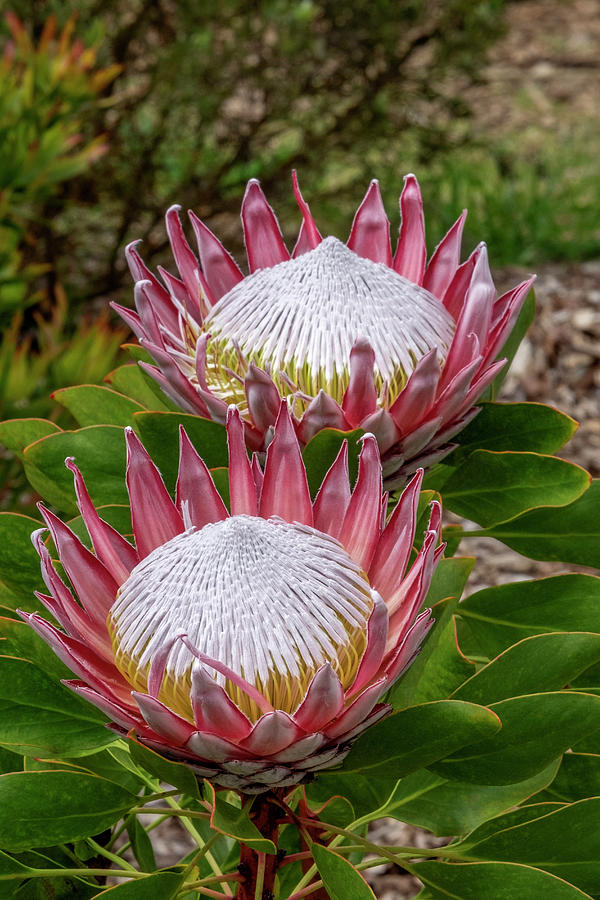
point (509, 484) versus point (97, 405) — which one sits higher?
point (97, 405)

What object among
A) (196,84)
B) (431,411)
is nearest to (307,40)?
(196,84)

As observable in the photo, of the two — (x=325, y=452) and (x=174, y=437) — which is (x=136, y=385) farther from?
(x=325, y=452)

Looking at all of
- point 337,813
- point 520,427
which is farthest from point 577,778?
point 520,427

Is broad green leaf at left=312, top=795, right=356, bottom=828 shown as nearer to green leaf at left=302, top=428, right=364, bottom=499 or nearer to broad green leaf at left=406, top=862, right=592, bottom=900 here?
broad green leaf at left=406, top=862, right=592, bottom=900

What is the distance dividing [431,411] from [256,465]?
18 centimetres

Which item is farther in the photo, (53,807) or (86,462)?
(86,462)

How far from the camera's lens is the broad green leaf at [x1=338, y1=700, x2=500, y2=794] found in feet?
2.69

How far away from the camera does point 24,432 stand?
1184 mm

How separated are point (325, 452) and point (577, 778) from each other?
45 centimetres

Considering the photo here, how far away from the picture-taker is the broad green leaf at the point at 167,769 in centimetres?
77

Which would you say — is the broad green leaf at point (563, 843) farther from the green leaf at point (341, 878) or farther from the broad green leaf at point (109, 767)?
the broad green leaf at point (109, 767)

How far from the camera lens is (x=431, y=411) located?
1008mm

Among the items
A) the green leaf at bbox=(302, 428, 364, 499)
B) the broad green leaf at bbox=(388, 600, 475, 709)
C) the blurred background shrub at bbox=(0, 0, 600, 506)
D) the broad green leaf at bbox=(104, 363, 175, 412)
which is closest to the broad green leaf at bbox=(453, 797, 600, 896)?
the broad green leaf at bbox=(388, 600, 475, 709)

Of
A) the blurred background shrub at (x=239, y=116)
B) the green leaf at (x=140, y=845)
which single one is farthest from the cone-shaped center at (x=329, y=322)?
the blurred background shrub at (x=239, y=116)
